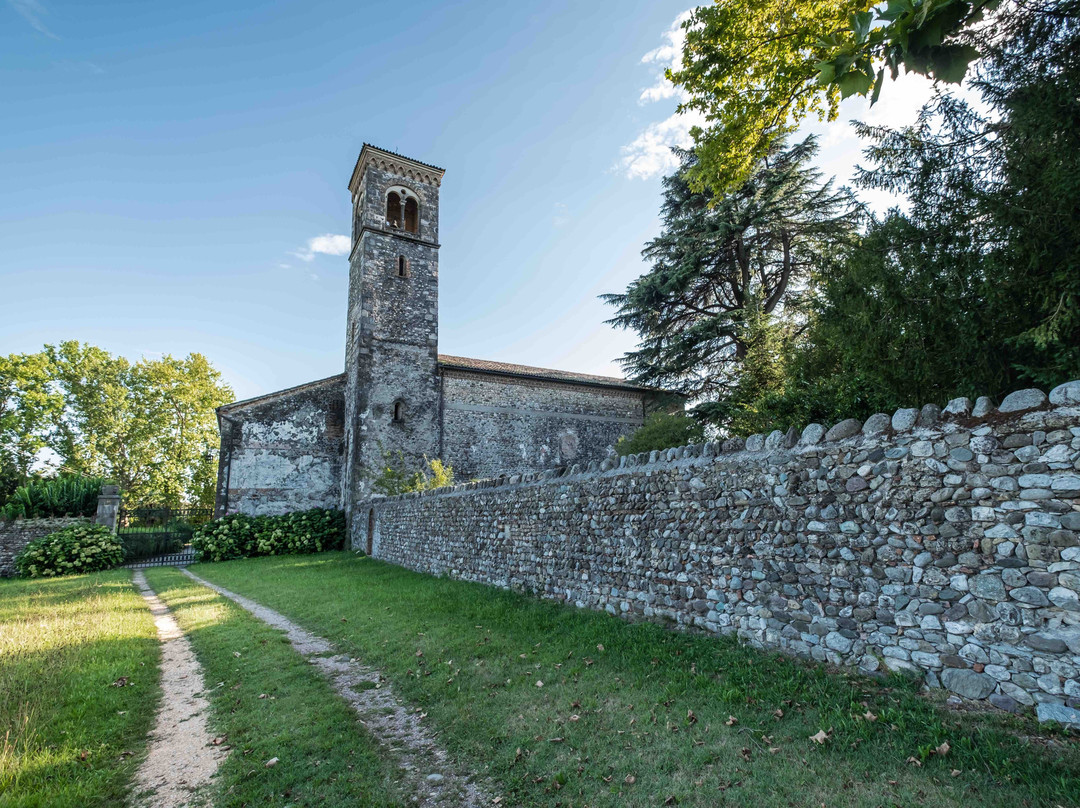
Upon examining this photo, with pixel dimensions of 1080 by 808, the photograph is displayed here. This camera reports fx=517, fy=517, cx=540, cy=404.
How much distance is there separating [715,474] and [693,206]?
1418 centimetres

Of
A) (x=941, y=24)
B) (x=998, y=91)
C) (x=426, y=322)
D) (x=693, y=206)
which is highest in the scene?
(x=693, y=206)

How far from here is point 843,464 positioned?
461cm

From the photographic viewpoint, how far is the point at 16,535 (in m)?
16.9

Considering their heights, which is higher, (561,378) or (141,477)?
(561,378)

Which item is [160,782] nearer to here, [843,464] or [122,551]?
[843,464]

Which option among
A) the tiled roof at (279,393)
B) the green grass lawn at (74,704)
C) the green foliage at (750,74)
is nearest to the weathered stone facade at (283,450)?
the tiled roof at (279,393)

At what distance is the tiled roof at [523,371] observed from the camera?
21938 millimetres

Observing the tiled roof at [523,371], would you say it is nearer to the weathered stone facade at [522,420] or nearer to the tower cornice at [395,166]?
the weathered stone facade at [522,420]

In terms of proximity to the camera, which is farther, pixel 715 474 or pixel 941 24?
pixel 715 474

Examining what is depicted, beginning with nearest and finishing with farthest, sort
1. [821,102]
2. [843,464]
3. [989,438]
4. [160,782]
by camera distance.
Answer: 1. [160,782]
2. [989,438]
3. [843,464]
4. [821,102]

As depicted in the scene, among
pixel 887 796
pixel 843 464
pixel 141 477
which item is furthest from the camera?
pixel 141 477

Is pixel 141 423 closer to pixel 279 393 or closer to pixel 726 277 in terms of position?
pixel 279 393

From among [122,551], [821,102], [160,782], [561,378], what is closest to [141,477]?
[122,551]

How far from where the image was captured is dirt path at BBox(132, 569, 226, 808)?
11.0 ft
